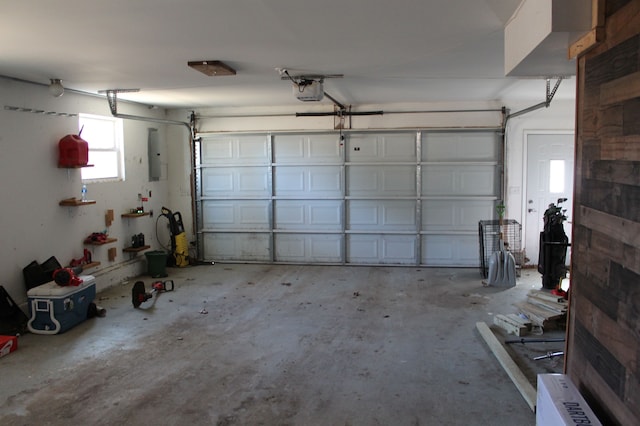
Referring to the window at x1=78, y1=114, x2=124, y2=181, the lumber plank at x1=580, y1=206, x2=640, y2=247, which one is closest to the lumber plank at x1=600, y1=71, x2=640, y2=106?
the lumber plank at x1=580, y1=206, x2=640, y2=247

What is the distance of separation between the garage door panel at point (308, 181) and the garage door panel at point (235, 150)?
39cm

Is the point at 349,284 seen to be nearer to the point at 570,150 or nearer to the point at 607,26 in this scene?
the point at 570,150

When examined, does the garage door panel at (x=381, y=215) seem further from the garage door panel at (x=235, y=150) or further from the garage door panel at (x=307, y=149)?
the garage door panel at (x=235, y=150)

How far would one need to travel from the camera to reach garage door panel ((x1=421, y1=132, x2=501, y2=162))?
24.9 ft

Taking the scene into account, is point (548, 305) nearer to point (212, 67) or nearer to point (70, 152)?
point (212, 67)

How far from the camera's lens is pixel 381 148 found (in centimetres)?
785

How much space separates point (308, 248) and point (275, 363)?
4163mm

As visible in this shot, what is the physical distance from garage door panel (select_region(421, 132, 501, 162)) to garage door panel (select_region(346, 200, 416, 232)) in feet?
2.85

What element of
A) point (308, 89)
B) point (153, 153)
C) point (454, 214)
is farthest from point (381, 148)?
point (153, 153)

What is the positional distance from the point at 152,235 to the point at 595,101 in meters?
7.11

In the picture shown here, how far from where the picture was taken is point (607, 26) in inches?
79.2

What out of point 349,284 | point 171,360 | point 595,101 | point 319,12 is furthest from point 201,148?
point 595,101

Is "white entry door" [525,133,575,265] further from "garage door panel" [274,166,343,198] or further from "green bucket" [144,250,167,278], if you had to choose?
"green bucket" [144,250,167,278]

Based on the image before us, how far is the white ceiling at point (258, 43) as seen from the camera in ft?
9.61
